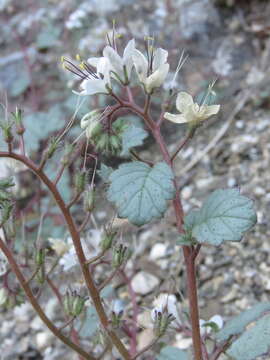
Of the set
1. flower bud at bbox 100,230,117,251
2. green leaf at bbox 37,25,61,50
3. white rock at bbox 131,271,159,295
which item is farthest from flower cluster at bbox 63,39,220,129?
green leaf at bbox 37,25,61,50

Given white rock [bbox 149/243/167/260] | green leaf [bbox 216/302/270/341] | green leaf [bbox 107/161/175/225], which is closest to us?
green leaf [bbox 107/161/175/225]

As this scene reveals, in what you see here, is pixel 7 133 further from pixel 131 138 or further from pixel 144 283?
pixel 144 283

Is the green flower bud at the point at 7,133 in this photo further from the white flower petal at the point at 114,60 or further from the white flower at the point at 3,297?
the white flower at the point at 3,297

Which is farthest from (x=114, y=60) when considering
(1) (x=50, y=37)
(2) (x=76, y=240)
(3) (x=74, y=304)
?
(1) (x=50, y=37)

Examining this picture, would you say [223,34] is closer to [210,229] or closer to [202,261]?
[202,261]

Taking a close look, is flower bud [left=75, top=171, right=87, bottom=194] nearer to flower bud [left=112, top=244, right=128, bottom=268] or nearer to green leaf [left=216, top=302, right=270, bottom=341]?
flower bud [left=112, top=244, right=128, bottom=268]

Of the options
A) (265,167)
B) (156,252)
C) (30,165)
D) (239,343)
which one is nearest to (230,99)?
(265,167)
